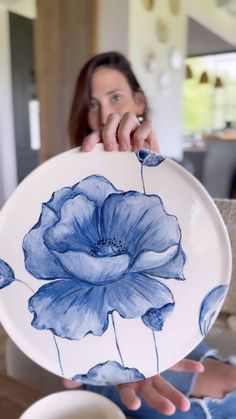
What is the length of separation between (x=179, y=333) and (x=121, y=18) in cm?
217

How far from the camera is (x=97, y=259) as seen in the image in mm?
445

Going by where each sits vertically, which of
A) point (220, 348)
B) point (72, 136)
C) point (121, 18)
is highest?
point (121, 18)

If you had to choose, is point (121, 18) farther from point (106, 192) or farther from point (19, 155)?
point (106, 192)

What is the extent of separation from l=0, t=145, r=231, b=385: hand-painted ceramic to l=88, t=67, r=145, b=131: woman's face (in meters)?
0.63

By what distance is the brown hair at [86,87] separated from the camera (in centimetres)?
105

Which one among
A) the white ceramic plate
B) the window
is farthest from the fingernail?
the window

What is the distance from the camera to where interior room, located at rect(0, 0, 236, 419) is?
2.20 metres

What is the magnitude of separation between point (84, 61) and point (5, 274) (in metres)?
2.10

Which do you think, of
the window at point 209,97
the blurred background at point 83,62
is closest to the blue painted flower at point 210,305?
the blurred background at point 83,62

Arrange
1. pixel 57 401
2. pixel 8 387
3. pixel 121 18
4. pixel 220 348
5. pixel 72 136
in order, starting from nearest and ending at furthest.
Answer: pixel 57 401 → pixel 8 387 → pixel 220 348 → pixel 72 136 → pixel 121 18

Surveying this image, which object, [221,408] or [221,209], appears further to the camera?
[221,209]

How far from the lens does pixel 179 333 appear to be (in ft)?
1.43

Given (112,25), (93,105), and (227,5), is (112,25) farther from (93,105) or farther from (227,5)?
(227,5)

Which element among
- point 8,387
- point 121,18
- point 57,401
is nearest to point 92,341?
point 57,401
